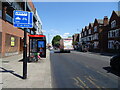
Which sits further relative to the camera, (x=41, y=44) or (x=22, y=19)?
(x=41, y=44)

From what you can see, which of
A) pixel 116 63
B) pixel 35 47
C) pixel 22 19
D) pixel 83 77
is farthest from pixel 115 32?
pixel 22 19

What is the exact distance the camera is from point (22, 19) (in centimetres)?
765

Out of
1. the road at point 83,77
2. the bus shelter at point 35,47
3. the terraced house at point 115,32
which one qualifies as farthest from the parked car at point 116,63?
the terraced house at point 115,32

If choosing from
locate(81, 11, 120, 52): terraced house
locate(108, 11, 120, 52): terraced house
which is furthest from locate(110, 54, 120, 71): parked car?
locate(108, 11, 120, 52): terraced house

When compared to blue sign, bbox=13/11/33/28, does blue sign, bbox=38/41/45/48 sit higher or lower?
lower

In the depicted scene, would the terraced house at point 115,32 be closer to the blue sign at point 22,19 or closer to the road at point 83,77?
the road at point 83,77

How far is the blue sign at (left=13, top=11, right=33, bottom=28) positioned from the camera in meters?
7.55

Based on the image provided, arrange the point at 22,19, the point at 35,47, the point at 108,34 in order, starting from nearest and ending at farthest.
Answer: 1. the point at 22,19
2. the point at 35,47
3. the point at 108,34

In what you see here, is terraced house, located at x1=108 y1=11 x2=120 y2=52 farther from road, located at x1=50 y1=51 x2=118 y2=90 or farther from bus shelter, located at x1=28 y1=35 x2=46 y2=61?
road, located at x1=50 y1=51 x2=118 y2=90

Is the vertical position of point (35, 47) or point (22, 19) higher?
point (22, 19)

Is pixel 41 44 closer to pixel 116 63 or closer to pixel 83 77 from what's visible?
pixel 116 63

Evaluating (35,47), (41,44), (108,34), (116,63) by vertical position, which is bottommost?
(116,63)

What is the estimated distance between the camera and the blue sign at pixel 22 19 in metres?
7.55

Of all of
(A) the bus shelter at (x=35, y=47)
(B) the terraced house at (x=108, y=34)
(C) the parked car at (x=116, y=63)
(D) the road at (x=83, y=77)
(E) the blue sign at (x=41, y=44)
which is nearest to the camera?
(D) the road at (x=83, y=77)
